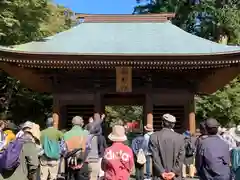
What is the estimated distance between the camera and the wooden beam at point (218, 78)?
15496 mm

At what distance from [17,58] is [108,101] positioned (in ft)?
16.9

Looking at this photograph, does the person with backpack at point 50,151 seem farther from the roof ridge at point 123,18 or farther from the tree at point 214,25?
the tree at point 214,25

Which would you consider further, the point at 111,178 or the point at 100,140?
the point at 100,140

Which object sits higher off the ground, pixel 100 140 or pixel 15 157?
pixel 15 157

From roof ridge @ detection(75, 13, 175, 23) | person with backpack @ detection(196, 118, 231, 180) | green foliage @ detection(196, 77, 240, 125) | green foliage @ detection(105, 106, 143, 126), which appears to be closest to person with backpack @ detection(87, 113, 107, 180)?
person with backpack @ detection(196, 118, 231, 180)

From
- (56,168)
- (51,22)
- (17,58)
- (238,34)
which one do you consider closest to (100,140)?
(56,168)

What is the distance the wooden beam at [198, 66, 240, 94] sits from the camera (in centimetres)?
1550

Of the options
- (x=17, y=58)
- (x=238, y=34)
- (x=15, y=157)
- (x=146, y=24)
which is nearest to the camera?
(x=15, y=157)

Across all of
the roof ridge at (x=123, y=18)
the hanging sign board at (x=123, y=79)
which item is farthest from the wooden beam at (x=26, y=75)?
the roof ridge at (x=123, y=18)

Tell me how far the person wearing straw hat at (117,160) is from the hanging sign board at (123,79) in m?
9.04

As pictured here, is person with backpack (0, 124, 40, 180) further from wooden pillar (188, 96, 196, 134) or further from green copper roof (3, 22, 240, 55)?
wooden pillar (188, 96, 196, 134)

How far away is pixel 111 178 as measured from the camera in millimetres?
5844

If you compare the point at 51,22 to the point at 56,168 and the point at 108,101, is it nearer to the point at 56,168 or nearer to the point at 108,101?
the point at 108,101

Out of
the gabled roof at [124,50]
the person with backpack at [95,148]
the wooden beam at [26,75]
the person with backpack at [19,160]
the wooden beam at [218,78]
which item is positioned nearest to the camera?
the person with backpack at [19,160]
